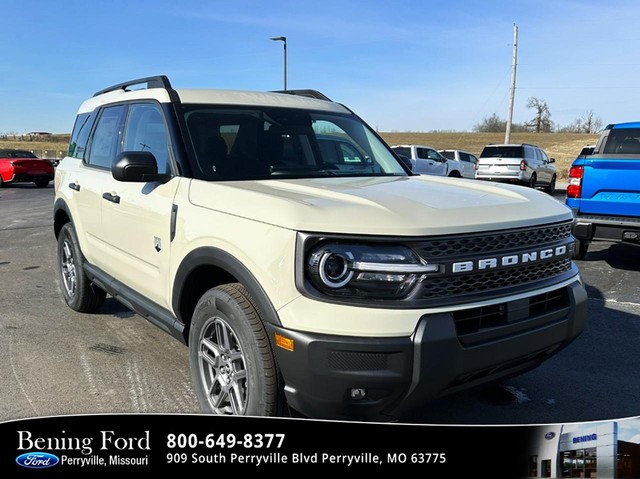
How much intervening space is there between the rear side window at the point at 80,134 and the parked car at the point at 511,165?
16623 millimetres

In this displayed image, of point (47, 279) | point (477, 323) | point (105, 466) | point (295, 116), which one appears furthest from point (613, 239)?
point (47, 279)

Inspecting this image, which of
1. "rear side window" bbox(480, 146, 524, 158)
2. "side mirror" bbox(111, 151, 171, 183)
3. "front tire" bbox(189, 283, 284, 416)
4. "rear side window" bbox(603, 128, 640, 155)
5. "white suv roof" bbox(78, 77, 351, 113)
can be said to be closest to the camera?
"front tire" bbox(189, 283, 284, 416)

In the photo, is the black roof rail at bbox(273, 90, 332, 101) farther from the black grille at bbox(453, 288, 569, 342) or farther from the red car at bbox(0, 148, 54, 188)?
the red car at bbox(0, 148, 54, 188)

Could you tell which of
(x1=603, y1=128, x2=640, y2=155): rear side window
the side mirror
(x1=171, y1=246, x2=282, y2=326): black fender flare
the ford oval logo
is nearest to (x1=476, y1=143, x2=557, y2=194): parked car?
A: (x1=603, y1=128, x2=640, y2=155): rear side window

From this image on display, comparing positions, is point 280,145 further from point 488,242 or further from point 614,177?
point 614,177

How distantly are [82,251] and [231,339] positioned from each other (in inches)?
104

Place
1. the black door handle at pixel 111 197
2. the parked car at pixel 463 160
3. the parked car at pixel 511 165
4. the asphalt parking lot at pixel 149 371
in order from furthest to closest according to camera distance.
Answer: the parked car at pixel 463 160
the parked car at pixel 511 165
the black door handle at pixel 111 197
the asphalt parking lot at pixel 149 371

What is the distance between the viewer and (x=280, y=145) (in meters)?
3.83

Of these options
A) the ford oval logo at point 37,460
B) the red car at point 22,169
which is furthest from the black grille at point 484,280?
the red car at point 22,169

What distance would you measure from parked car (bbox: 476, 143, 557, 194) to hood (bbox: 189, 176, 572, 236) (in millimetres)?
17112

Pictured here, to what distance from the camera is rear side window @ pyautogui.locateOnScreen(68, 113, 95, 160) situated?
5108 mm

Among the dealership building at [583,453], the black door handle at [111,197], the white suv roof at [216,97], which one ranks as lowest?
the dealership building at [583,453]

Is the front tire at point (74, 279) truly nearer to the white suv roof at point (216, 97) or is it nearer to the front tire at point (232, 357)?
the white suv roof at point (216, 97)

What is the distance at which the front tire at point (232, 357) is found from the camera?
251 centimetres
